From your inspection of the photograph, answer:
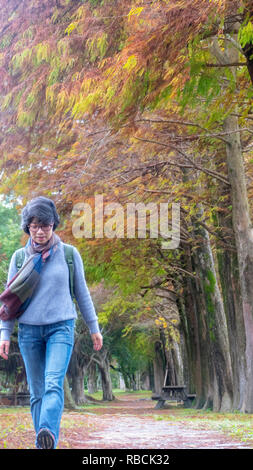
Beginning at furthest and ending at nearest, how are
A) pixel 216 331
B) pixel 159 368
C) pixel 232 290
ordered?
pixel 159 368 → pixel 216 331 → pixel 232 290

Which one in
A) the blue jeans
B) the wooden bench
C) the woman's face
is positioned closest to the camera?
the blue jeans

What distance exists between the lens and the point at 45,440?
360cm

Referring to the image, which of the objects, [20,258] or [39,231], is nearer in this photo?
[39,231]

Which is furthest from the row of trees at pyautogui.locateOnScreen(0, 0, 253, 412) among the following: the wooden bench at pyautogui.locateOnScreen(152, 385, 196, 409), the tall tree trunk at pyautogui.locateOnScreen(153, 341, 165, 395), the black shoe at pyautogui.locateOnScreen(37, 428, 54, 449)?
the tall tree trunk at pyautogui.locateOnScreen(153, 341, 165, 395)

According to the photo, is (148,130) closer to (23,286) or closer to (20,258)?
(20,258)

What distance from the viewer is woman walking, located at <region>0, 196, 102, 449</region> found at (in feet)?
12.7

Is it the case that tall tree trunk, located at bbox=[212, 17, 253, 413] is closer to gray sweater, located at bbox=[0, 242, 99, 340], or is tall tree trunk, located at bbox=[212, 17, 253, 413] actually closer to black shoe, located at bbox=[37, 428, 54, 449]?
gray sweater, located at bbox=[0, 242, 99, 340]

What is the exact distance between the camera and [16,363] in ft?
95.8

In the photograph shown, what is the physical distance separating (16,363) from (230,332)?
58.3 ft

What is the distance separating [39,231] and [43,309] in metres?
0.55

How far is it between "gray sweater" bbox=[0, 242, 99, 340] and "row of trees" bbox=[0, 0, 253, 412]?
2520mm

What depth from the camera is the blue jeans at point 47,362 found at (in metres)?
3.75

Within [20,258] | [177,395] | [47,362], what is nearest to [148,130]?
[20,258]

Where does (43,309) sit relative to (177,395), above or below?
above
